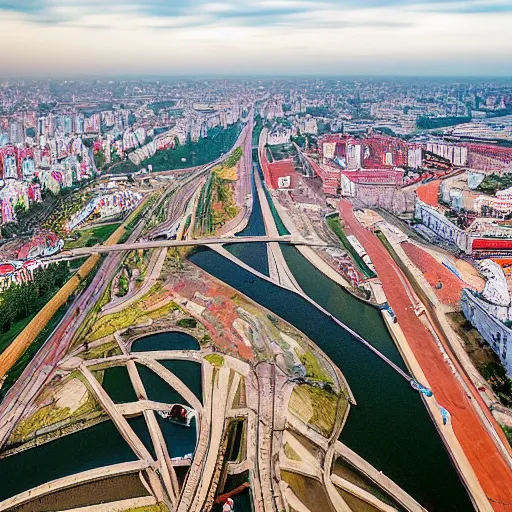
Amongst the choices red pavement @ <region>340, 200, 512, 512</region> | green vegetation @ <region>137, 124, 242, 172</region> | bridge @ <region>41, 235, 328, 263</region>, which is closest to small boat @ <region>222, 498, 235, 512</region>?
red pavement @ <region>340, 200, 512, 512</region>

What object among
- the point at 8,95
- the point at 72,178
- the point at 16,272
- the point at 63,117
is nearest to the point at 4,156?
the point at 72,178

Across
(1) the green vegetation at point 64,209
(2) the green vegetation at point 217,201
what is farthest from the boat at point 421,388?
(1) the green vegetation at point 64,209

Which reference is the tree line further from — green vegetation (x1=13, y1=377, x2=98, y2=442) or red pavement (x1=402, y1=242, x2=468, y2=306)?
red pavement (x1=402, y1=242, x2=468, y2=306)

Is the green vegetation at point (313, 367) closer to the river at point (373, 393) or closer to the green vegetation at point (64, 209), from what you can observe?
the river at point (373, 393)

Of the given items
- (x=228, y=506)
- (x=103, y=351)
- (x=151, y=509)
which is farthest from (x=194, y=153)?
(x=228, y=506)

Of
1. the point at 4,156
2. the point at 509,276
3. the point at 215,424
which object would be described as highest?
the point at 4,156

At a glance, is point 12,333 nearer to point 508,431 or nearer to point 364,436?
point 364,436

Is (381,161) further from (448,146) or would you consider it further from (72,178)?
(72,178)
